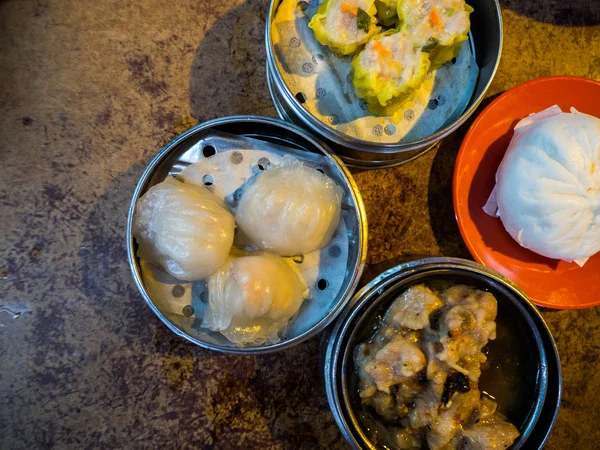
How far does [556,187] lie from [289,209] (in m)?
1.00

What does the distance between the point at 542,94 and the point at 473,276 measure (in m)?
0.85

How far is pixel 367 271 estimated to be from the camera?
6.54 feet

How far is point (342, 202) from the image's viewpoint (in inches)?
72.0

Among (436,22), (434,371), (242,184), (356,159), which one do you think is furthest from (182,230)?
(436,22)

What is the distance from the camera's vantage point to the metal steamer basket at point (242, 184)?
1728mm

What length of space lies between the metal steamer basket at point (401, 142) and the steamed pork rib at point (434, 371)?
56cm

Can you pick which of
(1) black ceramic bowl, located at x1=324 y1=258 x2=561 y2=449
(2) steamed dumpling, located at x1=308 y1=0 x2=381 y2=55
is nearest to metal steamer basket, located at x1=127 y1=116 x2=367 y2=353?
(1) black ceramic bowl, located at x1=324 y1=258 x2=561 y2=449

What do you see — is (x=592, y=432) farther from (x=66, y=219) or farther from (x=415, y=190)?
(x=66, y=219)

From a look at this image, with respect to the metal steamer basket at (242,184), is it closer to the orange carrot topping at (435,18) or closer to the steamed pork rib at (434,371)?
the steamed pork rib at (434,371)

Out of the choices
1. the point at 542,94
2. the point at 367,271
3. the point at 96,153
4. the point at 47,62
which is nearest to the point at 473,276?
the point at 367,271

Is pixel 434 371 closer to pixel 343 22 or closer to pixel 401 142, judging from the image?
pixel 401 142

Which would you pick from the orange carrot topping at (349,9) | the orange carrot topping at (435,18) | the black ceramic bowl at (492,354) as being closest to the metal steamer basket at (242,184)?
the black ceramic bowl at (492,354)

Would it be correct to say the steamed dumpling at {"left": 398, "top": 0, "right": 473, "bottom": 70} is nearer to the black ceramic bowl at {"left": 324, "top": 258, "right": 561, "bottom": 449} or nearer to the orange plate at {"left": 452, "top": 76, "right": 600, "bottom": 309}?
the orange plate at {"left": 452, "top": 76, "right": 600, "bottom": 309}

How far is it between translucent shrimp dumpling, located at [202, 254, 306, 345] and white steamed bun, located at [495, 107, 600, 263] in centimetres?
94
